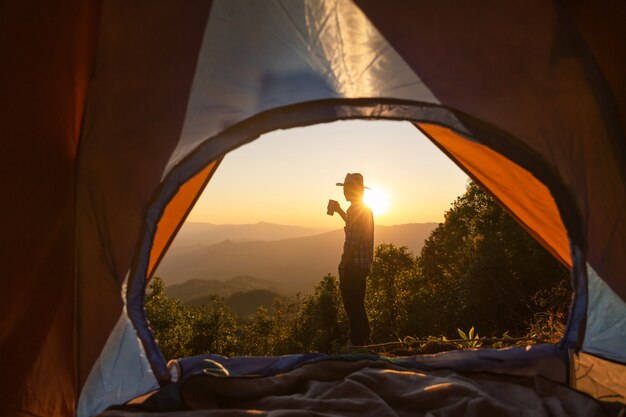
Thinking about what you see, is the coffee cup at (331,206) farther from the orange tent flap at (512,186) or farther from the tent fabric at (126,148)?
the tent fabric at (126,148)

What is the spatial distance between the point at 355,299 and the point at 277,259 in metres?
161

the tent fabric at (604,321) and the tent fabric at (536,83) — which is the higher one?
the tent fabric at (536,83)

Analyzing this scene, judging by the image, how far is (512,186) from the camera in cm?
256

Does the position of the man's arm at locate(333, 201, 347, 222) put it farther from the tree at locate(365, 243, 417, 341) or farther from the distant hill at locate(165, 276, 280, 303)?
the distant hill at locate(165, 276, 280, 303)

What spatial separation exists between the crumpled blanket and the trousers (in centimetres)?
209

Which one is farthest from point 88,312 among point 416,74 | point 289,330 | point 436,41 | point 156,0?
point 289,330

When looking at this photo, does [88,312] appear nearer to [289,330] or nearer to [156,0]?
[156,0]

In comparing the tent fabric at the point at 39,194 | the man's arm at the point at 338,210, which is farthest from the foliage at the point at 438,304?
the tent fabric at the point at 39,194

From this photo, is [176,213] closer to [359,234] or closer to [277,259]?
[359,234]

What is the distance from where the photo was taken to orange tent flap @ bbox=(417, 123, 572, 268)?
2406mm

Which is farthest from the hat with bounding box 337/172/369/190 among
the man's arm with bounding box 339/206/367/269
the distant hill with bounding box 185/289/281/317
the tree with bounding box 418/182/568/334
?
the distant hill with bounding box 185/289/281/317

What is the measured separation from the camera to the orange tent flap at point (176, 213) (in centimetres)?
228

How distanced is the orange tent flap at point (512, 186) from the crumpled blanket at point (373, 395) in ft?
3.06

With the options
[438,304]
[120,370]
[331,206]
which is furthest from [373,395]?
[438,304]
